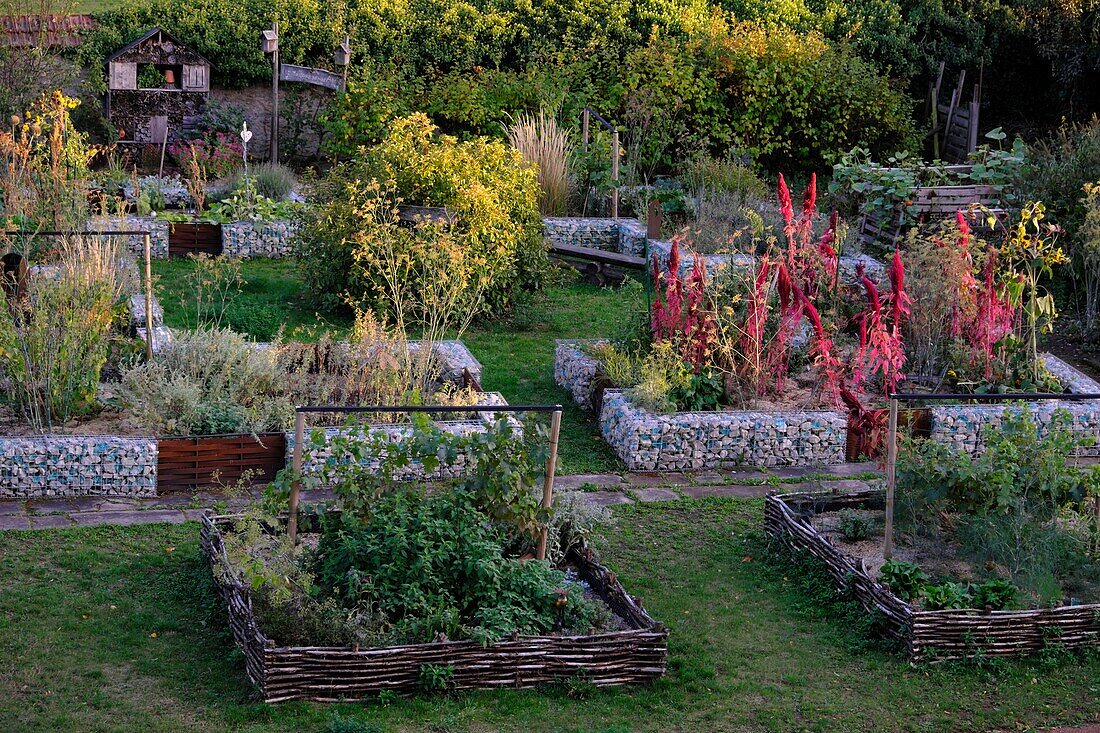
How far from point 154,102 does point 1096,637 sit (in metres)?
14.2

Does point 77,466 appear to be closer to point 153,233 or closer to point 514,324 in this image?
point 514,324

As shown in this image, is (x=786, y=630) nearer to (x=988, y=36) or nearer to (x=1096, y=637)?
(x=1096, y=637)

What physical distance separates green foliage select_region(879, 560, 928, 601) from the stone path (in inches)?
54.0

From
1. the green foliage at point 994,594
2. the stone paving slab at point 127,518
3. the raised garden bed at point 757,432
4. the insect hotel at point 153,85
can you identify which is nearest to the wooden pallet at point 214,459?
the stone paving slab at point 127,518

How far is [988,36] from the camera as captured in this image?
64.8 feet

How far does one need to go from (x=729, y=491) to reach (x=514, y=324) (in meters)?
3.81

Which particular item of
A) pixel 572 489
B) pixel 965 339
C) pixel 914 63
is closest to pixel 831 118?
pixel 914 63

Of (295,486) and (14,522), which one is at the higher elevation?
(295,486)

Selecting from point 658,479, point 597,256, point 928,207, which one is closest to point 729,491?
point 658,479

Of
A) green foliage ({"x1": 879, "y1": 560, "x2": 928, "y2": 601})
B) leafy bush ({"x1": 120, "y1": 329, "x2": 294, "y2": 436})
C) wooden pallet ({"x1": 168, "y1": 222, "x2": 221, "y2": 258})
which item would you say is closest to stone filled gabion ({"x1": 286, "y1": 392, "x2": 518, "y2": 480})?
leafy bush ({"x1": 120, "y1": 329, "x2": 294, "y2": 436})

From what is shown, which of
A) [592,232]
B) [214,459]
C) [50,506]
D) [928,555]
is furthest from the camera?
[592,232]

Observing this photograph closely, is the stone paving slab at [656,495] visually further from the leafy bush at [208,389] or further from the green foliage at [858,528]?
the leafy bush at [208,389]

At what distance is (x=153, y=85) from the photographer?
17.4 metres

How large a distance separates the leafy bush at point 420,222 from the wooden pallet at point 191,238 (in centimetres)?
191
